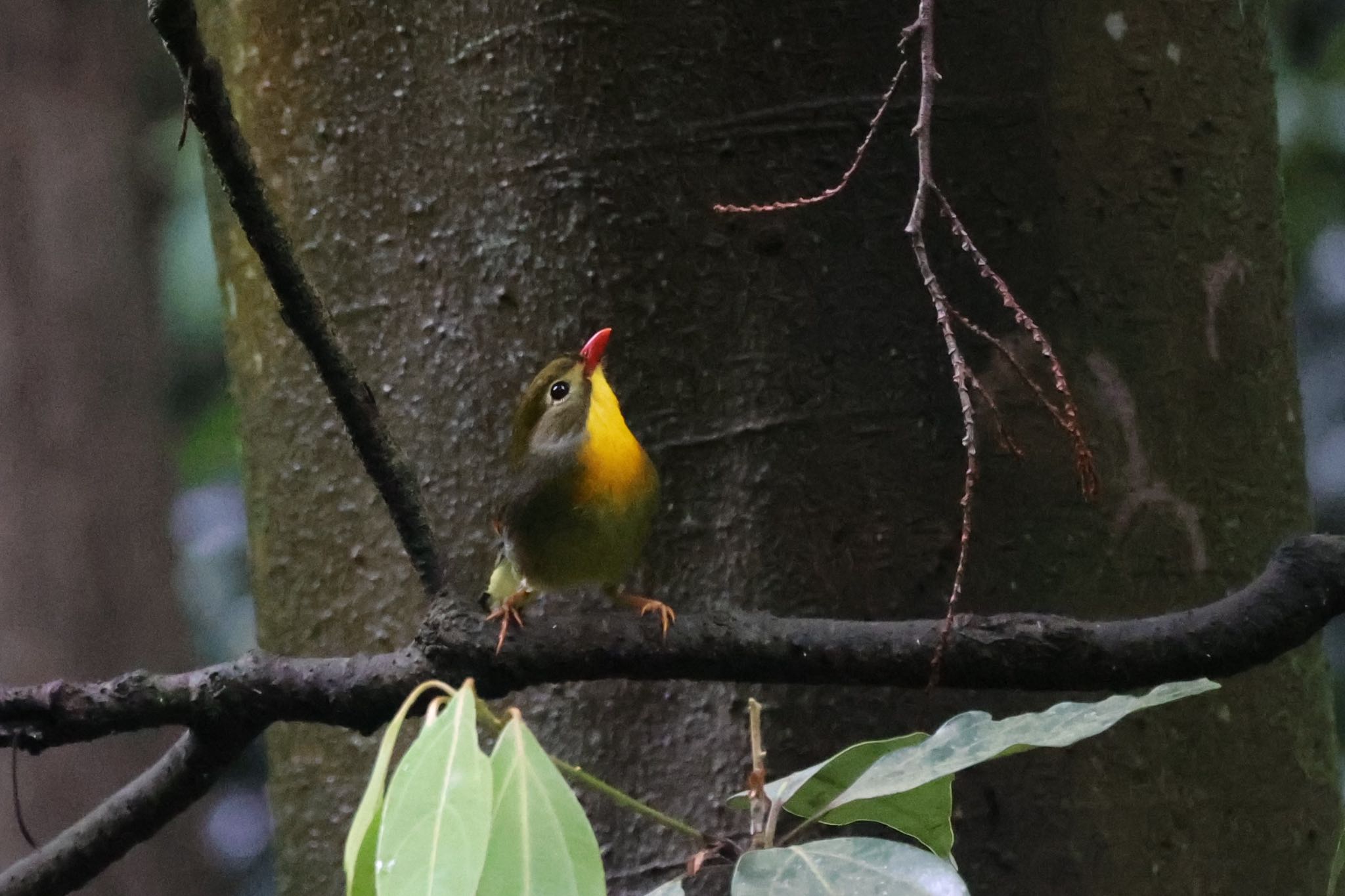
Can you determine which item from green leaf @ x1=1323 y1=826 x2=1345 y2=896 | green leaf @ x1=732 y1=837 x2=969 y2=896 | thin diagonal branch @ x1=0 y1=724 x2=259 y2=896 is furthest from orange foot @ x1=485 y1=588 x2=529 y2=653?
green leaf @ x1=1323 y1=826 x2=1345 y2=896

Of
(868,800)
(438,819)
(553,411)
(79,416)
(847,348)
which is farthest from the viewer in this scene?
(79,416)

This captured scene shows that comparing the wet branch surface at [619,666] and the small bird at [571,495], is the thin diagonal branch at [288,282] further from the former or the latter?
the small bird at [571,495]

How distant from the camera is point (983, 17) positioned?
152 cm

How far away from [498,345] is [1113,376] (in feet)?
2.12

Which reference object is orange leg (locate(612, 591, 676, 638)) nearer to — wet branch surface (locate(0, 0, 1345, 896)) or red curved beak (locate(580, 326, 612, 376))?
wet branch surface (locate(0, 0, 1345, 896))

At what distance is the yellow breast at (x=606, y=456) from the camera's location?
1846 mm

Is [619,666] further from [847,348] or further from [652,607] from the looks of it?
[847,348]

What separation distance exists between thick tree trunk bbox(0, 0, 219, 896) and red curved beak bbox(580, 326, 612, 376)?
3160mm

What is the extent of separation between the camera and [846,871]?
0.88 meters

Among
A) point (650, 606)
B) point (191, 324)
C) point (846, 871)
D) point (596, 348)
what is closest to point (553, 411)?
point (596, 348)

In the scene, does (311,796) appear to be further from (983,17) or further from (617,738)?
(983,17)

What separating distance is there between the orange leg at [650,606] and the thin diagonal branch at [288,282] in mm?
201

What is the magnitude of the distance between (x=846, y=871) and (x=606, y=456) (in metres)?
1.12

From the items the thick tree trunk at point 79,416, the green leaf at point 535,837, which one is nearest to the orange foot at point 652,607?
the green leaf at point 535,837
